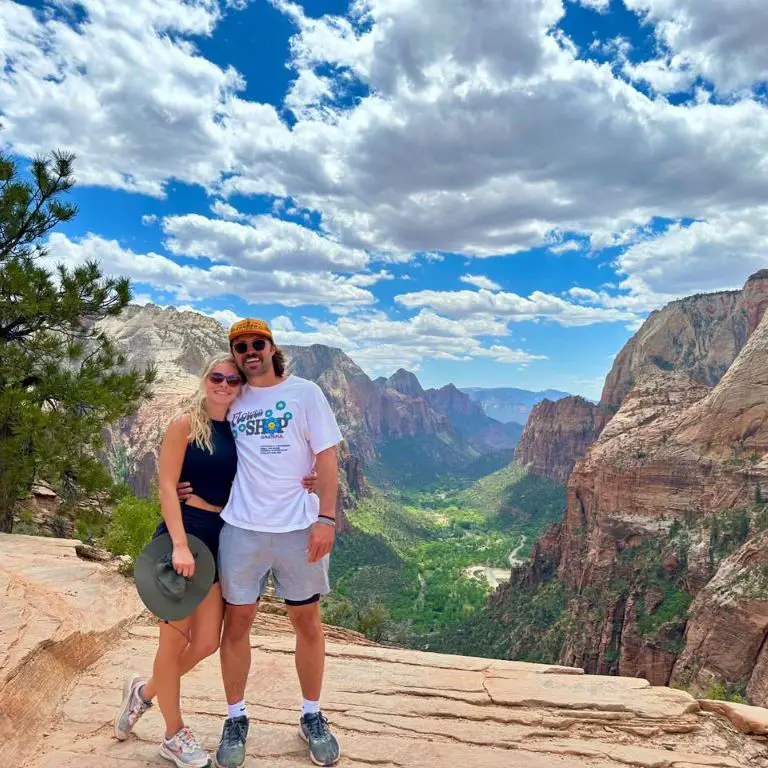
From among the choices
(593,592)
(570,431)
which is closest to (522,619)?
(593,592)

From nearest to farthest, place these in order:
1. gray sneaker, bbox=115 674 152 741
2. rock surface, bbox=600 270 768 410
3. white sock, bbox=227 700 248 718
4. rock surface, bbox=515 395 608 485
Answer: white sock, bbox=227 700 248 718 < gray sneaker, bbox=115 674 152 741 < rock surface, bbox=600 270 768 410 < rock surface, bbox=515 395 608 485

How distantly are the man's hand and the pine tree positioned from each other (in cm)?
924

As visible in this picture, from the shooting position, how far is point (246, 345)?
156 inches

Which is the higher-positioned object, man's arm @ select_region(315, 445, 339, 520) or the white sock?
man's arm @ select_region(315, 445, 339, 520)

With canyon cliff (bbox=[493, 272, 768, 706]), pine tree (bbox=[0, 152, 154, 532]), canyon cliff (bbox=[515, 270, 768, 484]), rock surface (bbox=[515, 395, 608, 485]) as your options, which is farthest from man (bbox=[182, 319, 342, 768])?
rock surface (bbox=[515, 395, 608, 485])

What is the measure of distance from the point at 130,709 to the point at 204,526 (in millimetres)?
1689

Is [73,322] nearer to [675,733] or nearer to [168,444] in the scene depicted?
[168,444]

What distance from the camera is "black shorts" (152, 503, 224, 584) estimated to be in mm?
3838

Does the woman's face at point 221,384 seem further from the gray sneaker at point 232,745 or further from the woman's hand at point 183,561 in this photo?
the gray sneaker at point 232,745

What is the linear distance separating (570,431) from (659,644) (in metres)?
123

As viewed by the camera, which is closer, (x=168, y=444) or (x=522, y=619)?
(x=168, y=444)

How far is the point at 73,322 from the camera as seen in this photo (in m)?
11.9

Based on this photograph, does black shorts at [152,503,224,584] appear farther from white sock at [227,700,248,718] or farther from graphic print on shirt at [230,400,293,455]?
white sock at [227,700,248,718]

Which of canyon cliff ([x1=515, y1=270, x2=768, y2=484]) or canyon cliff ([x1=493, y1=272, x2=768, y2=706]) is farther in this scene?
canyon cliff ([x1=515, y1=270, x2=768, y2=484])
